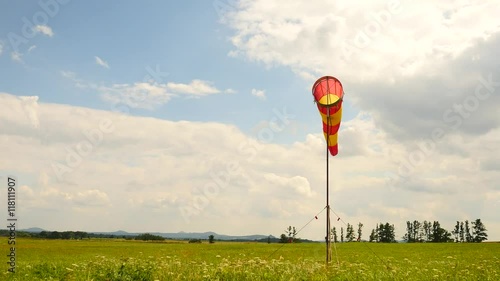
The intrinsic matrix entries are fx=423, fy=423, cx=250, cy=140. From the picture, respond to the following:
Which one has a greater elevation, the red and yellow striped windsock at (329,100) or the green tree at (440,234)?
the red and yellow striped windsock at (329,100)

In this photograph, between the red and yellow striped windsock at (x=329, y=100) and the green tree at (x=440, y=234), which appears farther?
the green tree at (x=440, y=234)

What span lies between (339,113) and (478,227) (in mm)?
140658

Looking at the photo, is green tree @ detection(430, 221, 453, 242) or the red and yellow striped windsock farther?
green tree @ detection(430, 221, 453, 242)

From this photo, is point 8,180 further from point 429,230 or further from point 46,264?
point 429,230

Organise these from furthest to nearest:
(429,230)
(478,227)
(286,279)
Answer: (429,230) < (478,227) < (286,279)

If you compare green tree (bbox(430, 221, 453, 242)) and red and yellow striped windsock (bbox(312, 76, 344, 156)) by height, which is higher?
red and yellow striped windsock (bbox(312, 76, 344, 156))

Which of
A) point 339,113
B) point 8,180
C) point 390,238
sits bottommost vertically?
point 390,238

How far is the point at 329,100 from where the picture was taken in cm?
1522

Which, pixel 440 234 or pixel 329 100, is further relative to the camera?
pixel 440 234

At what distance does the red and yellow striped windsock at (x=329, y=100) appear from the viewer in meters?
15.1

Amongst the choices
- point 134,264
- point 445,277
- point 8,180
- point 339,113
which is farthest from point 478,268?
point 8,180

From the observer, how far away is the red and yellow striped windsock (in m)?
15.1

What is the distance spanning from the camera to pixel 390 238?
13800cm

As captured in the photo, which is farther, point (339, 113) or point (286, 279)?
point (339, 113)
